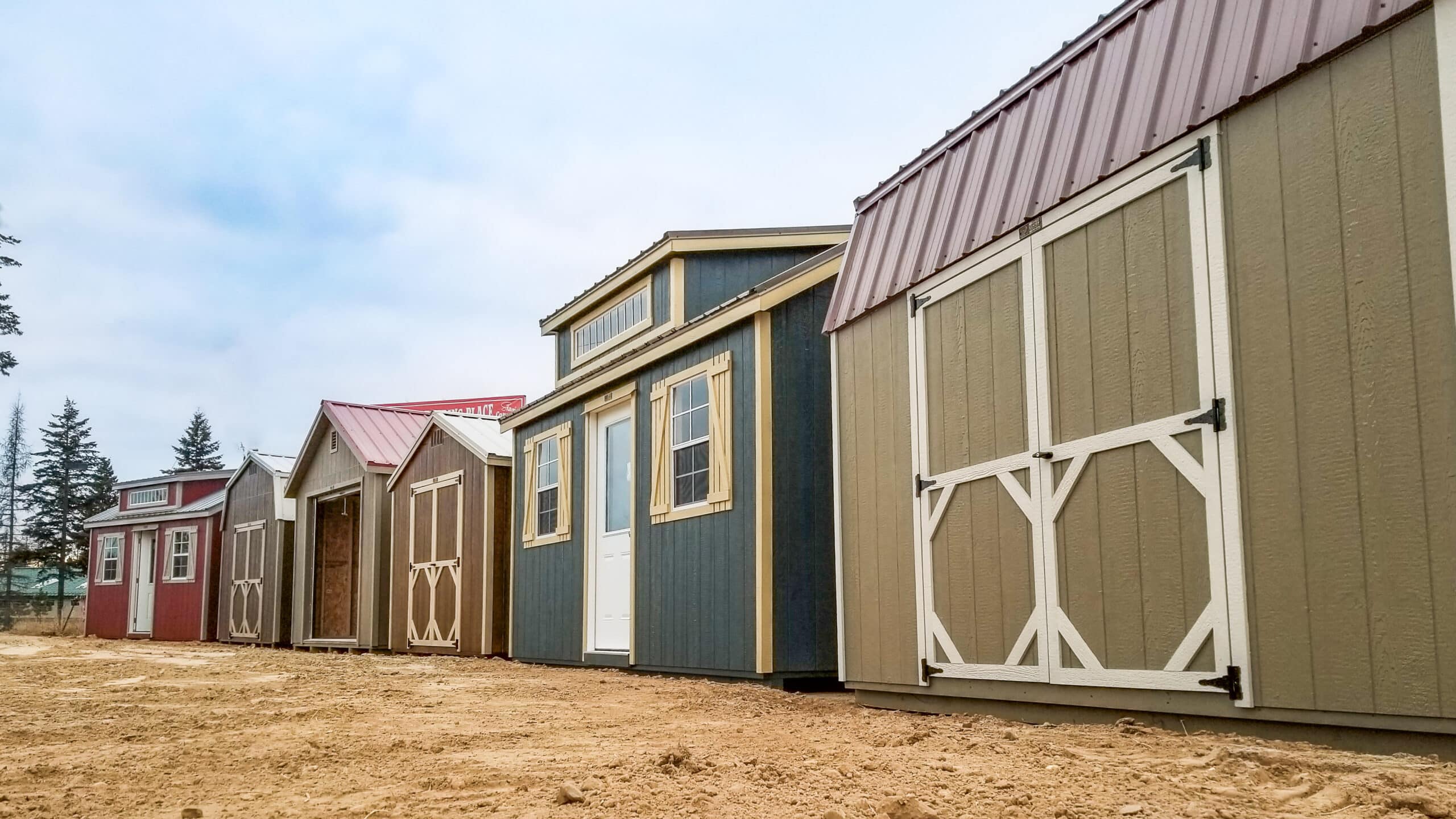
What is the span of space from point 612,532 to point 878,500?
5125 millimetres

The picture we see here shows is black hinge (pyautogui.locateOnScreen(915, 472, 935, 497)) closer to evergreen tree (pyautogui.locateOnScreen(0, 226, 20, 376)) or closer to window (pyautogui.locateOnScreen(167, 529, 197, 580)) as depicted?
window (pyautogui.locateOnScreen(167, 529, 197, 580))

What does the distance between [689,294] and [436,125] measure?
2120 centimetres

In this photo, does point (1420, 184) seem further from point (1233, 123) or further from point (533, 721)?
point (533, 721)

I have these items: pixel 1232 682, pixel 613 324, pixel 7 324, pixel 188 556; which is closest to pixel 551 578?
pixel 613 324

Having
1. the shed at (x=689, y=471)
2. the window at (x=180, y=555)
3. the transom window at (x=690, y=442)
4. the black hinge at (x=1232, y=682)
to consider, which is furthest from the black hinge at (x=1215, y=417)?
the window at (x=180, y=555)

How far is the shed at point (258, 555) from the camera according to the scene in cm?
2164

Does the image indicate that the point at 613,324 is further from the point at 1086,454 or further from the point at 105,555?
the point at 105,555

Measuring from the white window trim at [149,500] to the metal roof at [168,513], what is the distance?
0.26m

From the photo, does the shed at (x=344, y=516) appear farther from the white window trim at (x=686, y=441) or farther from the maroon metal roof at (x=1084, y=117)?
the maroon metal roof at (x=1084, y=117)

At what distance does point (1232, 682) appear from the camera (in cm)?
442

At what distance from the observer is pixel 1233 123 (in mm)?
4582

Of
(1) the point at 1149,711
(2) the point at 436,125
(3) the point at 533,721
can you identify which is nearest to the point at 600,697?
(3) the point at 533,721

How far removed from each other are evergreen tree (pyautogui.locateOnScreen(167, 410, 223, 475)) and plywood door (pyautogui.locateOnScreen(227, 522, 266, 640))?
40653mm

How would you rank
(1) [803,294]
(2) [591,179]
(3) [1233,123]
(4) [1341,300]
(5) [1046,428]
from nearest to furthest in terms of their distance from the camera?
1. (4) [1341,300]
2. (3) [1233,123]
3. (5) [1046,428]
4. (1) [803,294]
5. (2) [591,179]
